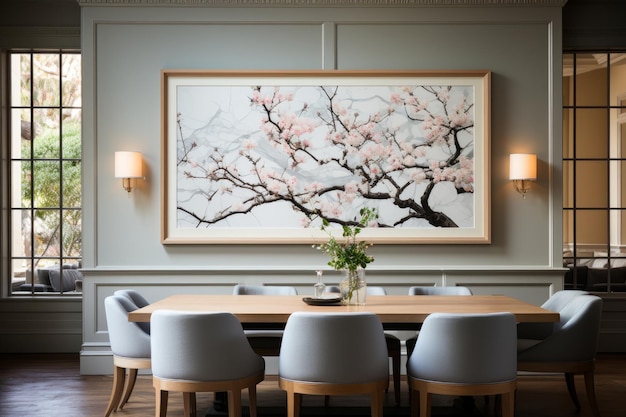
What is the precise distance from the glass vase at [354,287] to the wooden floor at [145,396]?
71 cm

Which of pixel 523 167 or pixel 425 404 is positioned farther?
pixel 523 167

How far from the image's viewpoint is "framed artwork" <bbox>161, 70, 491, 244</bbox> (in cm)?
556

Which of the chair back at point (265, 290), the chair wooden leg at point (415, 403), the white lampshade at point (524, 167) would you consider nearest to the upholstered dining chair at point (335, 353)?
the chair wooden leg at point (415, 403)

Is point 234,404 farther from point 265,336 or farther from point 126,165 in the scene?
point 126,165

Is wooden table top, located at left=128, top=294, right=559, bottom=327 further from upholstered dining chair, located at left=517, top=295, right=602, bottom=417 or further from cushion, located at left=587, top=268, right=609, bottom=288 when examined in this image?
cushion, located at left=587, top=268, right=609, bottom=288

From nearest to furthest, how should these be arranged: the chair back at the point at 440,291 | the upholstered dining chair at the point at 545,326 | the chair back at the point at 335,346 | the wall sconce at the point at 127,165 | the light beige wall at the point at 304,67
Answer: the chair back at the point at 335,346 → the upholstered dining chair at the point at 545,326 → the chair back at the point at 440,291 → the wall sconce at the point at 127,165 → the light beige wall at the point at 304,67

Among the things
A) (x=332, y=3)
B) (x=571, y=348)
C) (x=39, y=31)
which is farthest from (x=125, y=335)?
(x=39, y=31)

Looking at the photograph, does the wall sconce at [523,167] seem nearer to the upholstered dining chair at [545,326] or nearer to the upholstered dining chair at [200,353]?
the upholstered dining chair at [545,326]

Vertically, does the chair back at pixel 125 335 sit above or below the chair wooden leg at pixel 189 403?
above

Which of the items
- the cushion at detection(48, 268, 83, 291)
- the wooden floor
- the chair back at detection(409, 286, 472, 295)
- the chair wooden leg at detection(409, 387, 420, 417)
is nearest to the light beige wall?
the wooden floor

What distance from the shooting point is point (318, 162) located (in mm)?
5570

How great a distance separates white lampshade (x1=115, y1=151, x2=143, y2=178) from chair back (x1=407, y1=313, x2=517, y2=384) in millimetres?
2917

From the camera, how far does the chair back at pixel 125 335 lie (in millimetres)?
3941

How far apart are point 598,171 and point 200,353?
15.4 feet
